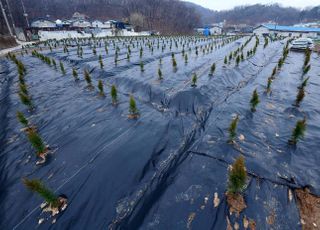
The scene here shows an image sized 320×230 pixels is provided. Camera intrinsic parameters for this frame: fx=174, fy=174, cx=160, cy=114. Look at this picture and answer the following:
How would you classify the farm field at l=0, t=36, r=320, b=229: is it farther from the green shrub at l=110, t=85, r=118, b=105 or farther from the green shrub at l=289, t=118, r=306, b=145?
the green shrub at l=110, t=85, r=118, b=105

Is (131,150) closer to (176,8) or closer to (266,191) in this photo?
(266,191)

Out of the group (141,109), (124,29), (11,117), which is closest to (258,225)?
(141,109)

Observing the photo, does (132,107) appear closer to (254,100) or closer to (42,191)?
(42,191)

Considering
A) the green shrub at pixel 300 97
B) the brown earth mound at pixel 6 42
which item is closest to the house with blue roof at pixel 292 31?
the green shrub at pixel 300 97

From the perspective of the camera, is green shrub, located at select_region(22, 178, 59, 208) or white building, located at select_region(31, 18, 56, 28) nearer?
green shrub, located at select_region(22, 178, 59, 208)

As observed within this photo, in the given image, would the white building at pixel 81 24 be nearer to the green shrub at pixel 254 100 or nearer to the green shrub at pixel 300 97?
the green shrub at pixel 254 100

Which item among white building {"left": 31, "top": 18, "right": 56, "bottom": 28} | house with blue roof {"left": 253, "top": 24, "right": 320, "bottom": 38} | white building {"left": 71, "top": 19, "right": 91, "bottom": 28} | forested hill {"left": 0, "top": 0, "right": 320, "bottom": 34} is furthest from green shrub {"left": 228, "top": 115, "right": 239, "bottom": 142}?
white building {"left": 71, "top": 19, "right": 91, "bottom": 28}

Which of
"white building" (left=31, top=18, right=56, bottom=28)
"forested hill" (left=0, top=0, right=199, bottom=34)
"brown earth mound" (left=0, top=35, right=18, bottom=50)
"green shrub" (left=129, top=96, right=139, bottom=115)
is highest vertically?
"forested hill" (left=0, top=0, right=199, bottom=34)
